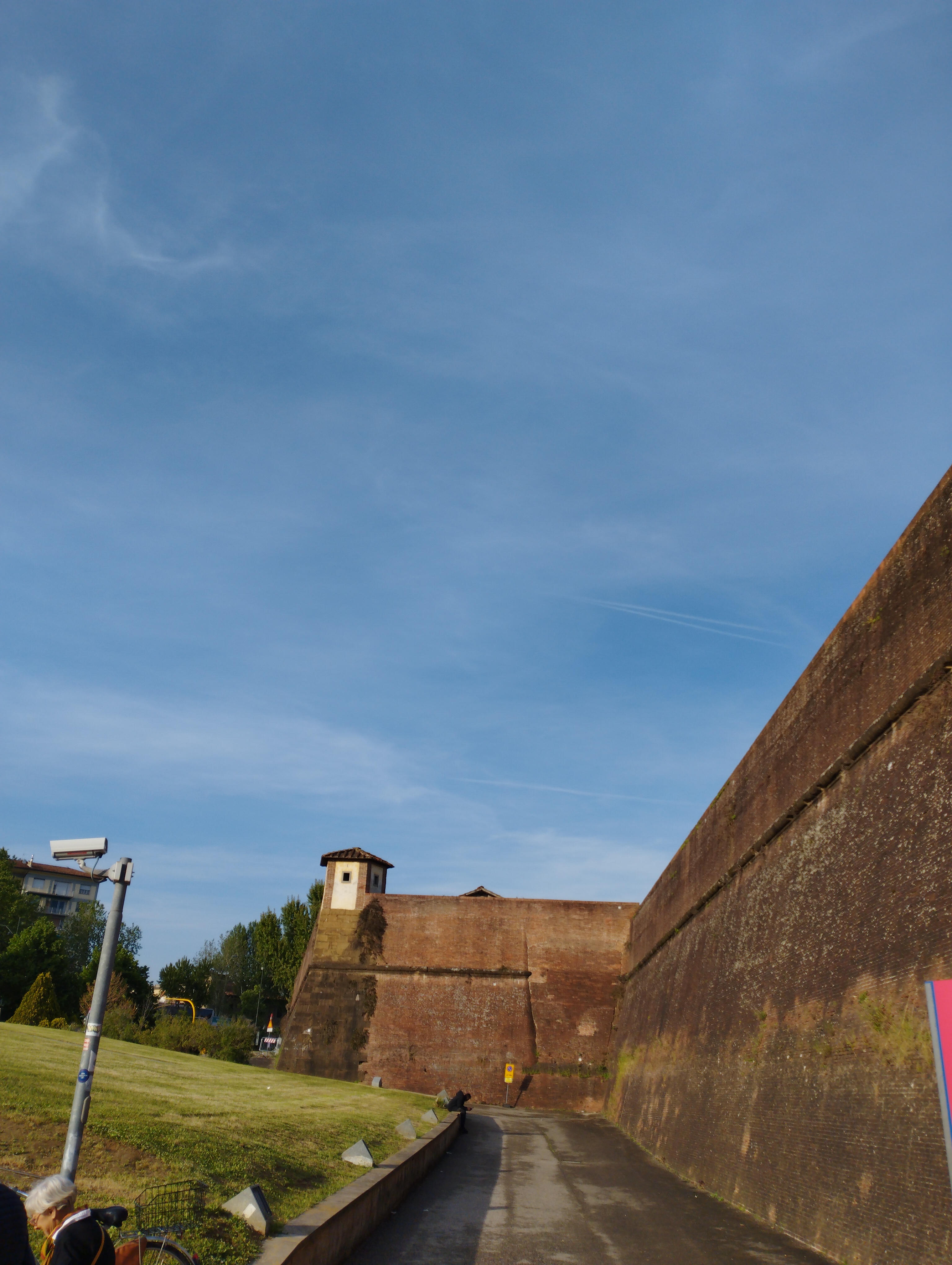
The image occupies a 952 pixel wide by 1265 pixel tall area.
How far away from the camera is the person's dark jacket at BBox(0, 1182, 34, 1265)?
3459mm

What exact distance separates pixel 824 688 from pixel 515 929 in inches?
994

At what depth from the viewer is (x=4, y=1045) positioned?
1586 centimetres

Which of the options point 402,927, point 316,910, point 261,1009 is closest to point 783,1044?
point 402,927

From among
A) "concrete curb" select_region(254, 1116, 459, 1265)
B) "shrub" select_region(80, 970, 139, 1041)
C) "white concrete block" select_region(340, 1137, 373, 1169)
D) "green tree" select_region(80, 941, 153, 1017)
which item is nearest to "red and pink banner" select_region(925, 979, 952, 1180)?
"concrete curb" select_region(254, 1116, 459, 1265)

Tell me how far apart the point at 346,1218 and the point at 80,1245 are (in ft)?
13.9

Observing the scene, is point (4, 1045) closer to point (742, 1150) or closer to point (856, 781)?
point (742, 1150)

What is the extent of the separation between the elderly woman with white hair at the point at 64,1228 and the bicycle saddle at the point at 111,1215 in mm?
147

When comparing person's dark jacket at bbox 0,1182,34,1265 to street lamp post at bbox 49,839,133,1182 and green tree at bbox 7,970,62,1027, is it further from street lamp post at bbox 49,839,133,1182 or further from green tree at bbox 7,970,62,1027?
green tree at bbox 7,970,62,1027

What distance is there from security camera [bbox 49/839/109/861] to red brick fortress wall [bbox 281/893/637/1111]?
2884 centimetres

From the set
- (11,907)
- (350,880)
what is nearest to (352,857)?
(350,880)

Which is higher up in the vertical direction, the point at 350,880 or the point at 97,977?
the point at 350,880

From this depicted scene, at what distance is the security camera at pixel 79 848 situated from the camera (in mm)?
5297

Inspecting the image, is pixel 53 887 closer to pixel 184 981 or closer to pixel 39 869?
pixel 39 869

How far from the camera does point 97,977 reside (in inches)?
199
